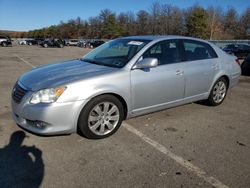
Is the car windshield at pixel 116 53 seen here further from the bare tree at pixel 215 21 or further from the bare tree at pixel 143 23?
the bare tree at pixel 143 23

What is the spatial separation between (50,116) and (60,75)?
0.77 meters

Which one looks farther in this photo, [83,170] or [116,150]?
[116,150]

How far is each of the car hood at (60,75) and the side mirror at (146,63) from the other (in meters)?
0.41

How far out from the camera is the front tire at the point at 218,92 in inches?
244

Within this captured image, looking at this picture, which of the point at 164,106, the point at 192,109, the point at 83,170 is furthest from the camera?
the point at 192,109

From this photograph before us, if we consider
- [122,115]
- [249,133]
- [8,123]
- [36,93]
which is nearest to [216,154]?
[249,133]

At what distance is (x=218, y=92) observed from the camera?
249 inches

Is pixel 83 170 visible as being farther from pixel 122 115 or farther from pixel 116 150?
pixel 122 115

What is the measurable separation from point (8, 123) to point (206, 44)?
4.24 metres

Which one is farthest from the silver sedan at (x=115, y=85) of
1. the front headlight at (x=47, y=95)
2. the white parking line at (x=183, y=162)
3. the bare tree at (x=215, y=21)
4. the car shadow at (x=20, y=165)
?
the bare tree at (x=215, y=21)

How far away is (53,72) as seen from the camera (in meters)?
4.66

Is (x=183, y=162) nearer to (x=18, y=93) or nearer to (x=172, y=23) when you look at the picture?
(x=18, y=93)

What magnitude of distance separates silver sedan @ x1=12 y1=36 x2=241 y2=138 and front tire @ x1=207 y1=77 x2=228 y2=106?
0.09 ft

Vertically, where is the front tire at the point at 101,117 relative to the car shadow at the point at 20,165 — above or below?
above
